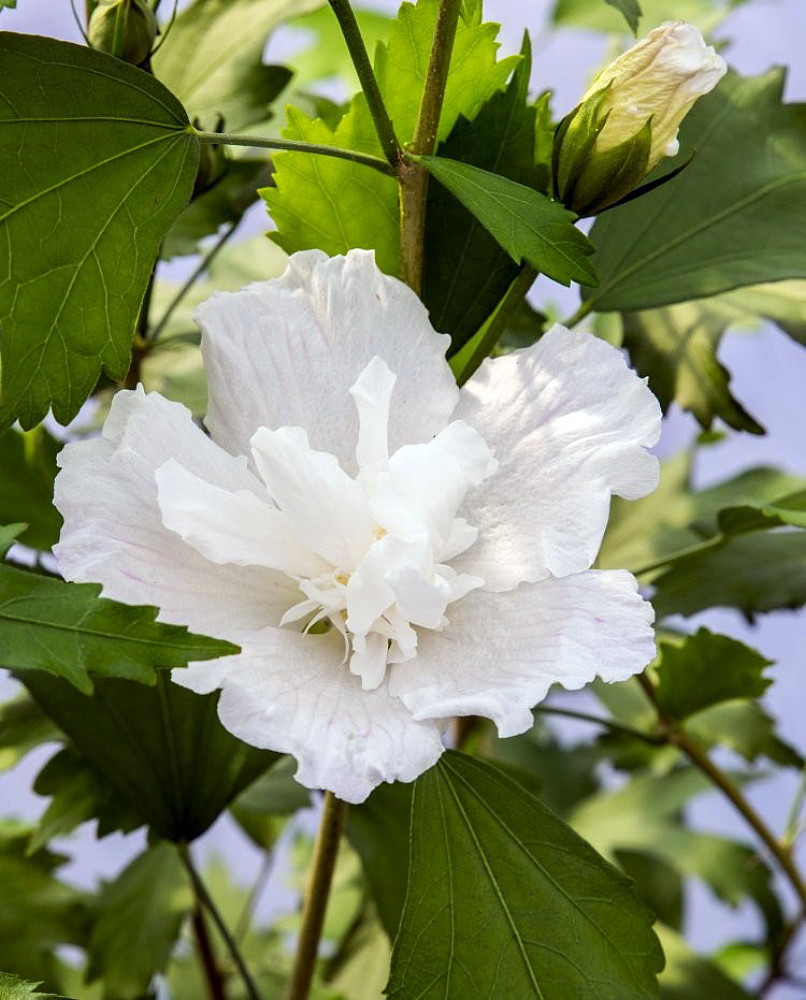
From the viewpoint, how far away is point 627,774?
0.94 m

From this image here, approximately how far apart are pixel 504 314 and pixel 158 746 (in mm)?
237

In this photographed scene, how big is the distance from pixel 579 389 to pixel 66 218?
6.5 inches

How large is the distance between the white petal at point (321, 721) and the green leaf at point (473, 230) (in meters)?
0.14

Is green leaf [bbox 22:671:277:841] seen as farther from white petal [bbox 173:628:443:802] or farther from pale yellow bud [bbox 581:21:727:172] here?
pale yellow bud [bbox 581:21:727:172]

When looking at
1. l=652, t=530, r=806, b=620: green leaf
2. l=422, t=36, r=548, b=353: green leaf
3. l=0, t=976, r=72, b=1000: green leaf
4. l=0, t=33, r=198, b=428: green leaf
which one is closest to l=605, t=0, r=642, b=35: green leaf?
l=422, t=36, r=548, b=353: green leaf

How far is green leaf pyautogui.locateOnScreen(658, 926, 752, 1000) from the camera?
77cm

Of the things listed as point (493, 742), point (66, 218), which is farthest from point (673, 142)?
point (493, 742)

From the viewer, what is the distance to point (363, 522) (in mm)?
397

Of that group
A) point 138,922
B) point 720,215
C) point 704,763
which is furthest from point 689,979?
point 720,215

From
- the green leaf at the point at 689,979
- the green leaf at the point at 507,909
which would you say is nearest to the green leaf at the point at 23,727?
A: the green leaf at the point at 507,909

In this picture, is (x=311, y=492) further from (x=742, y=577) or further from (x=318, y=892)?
(x=742, y=577)

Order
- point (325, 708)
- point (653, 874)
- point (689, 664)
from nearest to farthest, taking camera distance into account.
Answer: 1. point (325, 708)
2. point (689, 664)
3. point (653, 874)

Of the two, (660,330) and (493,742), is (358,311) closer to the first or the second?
(660,330)

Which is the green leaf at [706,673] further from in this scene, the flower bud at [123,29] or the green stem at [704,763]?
the flower bud at [123,29]
